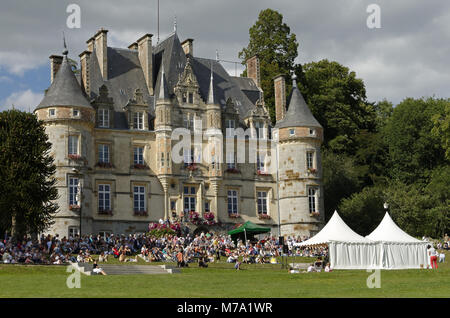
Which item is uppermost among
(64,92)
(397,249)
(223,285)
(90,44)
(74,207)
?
(90,44)

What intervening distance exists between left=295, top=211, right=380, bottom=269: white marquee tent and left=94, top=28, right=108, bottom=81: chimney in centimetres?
2131

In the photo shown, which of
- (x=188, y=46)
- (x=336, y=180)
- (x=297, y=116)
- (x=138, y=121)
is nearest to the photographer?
(x=138, y=121)

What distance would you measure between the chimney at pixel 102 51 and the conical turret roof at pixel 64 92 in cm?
401

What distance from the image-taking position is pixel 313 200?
2258 inches

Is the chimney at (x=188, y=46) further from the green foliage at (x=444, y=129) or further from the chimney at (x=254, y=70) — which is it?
the green foliage at (x=444, y=129)

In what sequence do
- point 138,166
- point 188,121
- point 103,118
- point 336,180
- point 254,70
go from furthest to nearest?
point 336,180 < point 254,70 < point 188,121 < point 138,166 < point 103,118

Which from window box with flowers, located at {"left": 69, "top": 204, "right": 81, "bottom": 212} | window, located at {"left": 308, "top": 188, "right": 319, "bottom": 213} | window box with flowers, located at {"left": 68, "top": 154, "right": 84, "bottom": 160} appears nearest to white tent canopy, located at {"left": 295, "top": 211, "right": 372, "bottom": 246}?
window, located at {"left": 308, "top": 188, "right": 319, "bottom": 213}

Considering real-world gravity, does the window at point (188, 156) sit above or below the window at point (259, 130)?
below

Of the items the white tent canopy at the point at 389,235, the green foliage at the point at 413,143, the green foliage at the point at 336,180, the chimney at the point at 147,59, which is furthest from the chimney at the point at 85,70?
the green foliage at the point at 413,143

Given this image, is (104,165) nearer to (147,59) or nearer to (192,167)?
(192,167)

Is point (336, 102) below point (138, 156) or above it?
above

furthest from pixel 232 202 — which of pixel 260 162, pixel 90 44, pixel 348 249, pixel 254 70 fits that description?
pixel 348 249

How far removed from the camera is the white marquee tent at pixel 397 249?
41.7 meters

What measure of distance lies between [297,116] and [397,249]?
1820 centimetres
